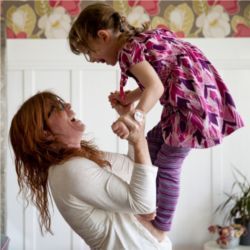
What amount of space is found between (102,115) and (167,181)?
2065mm

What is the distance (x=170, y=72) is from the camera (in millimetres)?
1497

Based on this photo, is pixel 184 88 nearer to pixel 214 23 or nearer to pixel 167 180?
pixel 167 180

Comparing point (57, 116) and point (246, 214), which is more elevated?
point (57, 116)

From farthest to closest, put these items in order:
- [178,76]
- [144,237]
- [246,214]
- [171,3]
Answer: [171,3] < [246,214] < [144,237] < [178,76]

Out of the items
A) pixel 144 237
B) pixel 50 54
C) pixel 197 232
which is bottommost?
pixel 197 232

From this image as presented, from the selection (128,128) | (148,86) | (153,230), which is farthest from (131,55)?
(153,230)

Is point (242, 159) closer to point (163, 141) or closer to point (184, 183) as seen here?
point (184, 183)

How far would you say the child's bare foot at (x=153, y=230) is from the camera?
63.2 inches

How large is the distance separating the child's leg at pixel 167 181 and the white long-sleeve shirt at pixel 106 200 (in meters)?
0.07

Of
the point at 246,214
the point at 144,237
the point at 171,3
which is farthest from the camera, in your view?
the point at 171,3

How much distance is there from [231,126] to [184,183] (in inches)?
83.5

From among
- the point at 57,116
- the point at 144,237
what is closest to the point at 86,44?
the point at 57,116

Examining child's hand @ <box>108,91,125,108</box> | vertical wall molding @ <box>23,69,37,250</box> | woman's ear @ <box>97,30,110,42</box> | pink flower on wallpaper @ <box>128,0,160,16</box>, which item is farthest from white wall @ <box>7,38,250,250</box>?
woman's ear @ <box>97,30,110,42</box>

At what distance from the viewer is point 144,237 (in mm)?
A: 1579
